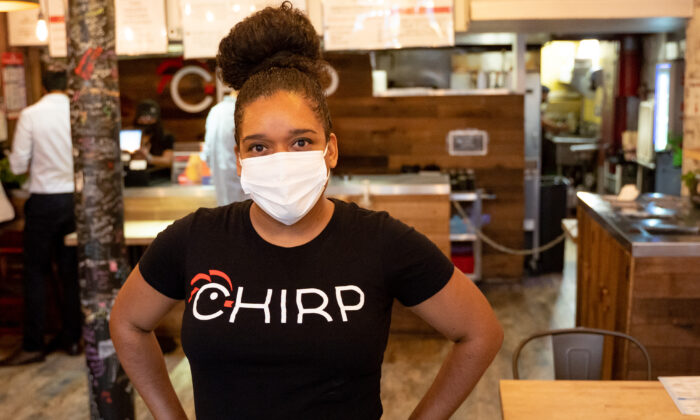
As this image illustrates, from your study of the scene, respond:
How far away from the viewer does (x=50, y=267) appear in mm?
4930

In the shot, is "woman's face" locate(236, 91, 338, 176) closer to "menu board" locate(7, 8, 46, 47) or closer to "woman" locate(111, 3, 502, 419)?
"woman" locate(111, 3, 502, 419)

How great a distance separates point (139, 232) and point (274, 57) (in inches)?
134

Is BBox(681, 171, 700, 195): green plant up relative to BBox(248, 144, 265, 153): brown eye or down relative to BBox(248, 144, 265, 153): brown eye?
Result: down

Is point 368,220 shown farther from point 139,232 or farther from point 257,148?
point 139,232

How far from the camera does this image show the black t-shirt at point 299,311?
1448 millimetres

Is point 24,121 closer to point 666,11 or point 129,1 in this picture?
point 129,1

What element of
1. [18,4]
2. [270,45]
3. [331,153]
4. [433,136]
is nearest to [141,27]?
[18,4]

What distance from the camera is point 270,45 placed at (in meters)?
1.63

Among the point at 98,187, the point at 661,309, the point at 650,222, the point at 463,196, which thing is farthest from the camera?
the point at 463,196

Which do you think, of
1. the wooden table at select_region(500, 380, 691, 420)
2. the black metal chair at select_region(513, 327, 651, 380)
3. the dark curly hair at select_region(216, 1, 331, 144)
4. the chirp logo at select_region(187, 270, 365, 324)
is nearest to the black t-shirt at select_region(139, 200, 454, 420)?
the chirp logo at select_region(187, 270, 365, 324)

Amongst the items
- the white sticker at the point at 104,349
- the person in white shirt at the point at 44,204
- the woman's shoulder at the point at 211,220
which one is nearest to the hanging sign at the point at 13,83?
the person in white shirt at the point at 44,204

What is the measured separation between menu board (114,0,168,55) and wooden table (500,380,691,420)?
3789 mm

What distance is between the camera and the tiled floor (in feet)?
13.0

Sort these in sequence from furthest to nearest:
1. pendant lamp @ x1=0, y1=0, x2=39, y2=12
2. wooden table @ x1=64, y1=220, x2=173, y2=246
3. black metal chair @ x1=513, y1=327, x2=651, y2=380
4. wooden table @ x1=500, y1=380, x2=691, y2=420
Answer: wooden table @ x1=64, y1=220, x2=173, y2=246 → pendant lamp @ x1=0, y1=0, x2=39, y2=12 → black metal chair @ x1=513, y1=327, x2=651, y2=380 → wooden table @ x1=500, y1=380, x2=691, y2=420
